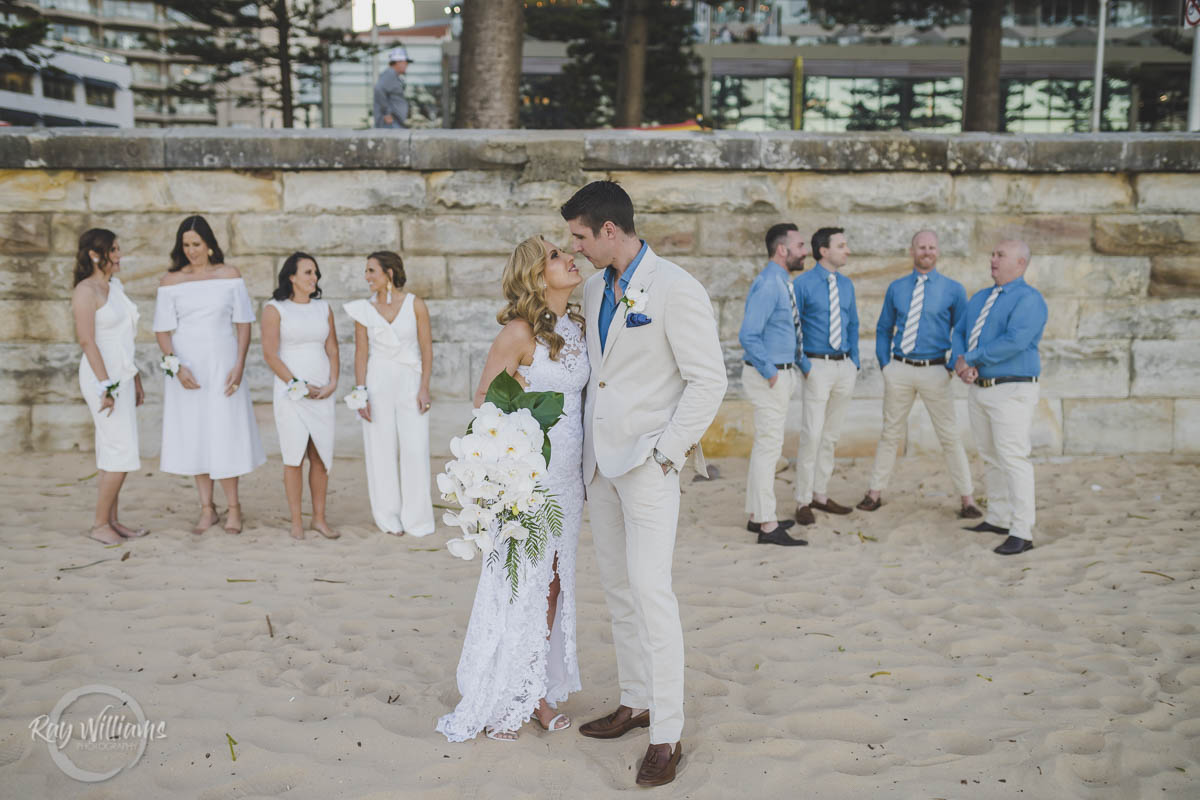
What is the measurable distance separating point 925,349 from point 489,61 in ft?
16.8

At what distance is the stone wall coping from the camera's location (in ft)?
24.3

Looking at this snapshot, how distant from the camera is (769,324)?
6.28 metres

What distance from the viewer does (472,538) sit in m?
3.28

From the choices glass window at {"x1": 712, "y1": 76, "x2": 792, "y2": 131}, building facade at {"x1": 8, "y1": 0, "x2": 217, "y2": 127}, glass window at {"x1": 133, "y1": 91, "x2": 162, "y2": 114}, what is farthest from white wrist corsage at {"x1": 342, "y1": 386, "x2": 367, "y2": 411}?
glass window at {"x1": 133, "y1": 91, "x2": 162, "y2": 114}

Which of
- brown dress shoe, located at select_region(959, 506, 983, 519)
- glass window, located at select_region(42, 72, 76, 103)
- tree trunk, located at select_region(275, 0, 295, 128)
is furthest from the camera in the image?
glass window, located at select_region(42, 72, 76, 103)

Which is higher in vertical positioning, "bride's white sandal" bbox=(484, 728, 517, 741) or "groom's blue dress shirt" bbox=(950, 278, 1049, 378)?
"groom's blue dress shirt" bbox=(950, 278, 1049, 378)

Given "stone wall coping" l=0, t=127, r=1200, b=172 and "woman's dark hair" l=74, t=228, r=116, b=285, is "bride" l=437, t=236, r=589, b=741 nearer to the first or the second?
"woman's dark hair" l=74, t=228, r=116, b=285

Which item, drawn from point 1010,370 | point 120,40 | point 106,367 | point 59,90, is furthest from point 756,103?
point 120,40

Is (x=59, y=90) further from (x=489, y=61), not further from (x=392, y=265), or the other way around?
(x=392, y=265)

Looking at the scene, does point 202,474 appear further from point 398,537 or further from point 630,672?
point 630,672

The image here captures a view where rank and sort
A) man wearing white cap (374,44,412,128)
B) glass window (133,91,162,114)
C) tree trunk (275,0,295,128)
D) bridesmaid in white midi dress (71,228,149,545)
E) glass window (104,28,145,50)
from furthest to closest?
glass window (104,28,145,50)
glass window (133,91,162,114)
tree trunk (275,0,295,128)
man wearing white cap (374,44,412,128)
bridesmaid in white midi dress (71,228,149,545)

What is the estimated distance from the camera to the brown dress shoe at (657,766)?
321 cm

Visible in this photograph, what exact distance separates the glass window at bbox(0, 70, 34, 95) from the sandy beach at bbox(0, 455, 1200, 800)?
47158 mm

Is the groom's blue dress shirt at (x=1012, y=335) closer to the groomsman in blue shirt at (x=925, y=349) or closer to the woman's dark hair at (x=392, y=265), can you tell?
the groomsman in blue shirt at (x=925, y=349)
